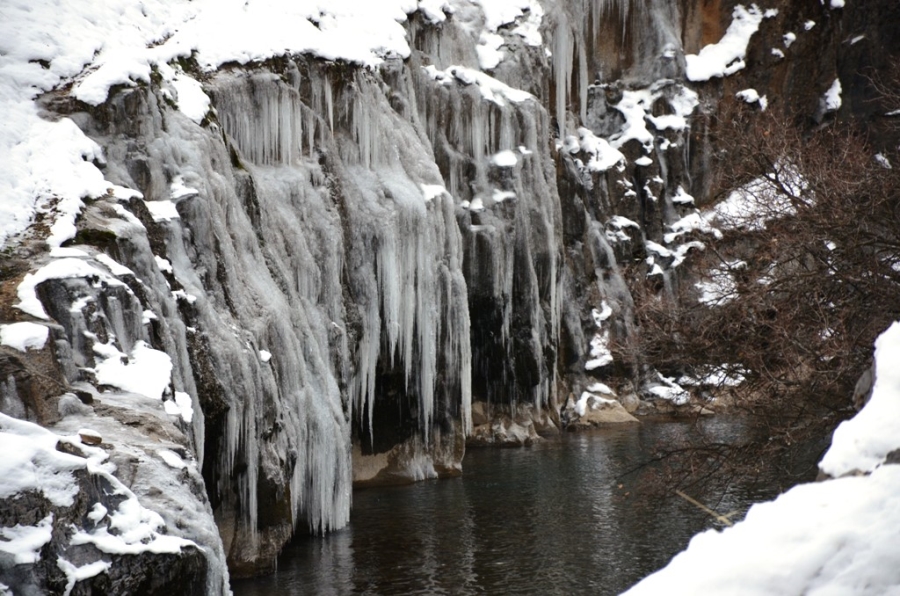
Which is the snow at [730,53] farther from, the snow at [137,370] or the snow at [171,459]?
the snow at [171,459]

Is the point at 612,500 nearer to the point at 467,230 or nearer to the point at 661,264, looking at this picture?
the point at 467,230

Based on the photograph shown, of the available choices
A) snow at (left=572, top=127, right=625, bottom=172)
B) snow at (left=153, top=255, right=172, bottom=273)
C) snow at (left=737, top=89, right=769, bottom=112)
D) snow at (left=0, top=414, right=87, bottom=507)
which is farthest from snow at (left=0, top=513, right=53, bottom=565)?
snow at (left=737, top=89, right=769, bottom=112)

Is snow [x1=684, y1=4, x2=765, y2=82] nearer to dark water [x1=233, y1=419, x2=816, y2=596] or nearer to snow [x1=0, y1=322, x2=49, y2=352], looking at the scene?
dark water [x1=233, y1=419, x2=816, y2=596]

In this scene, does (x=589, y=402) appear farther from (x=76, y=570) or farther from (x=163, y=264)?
(x=76, y=570)

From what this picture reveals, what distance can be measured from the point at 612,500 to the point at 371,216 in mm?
8349

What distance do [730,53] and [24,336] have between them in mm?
39799

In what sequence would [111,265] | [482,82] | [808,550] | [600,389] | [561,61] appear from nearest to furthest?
[808,550] → [111,265] → [482,82] → [561,61] → [600,389]

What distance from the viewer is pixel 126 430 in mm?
8312

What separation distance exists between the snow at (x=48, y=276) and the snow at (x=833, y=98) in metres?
39.6

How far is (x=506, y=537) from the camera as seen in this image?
1579 cm

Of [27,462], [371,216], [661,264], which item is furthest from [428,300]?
[661,264]

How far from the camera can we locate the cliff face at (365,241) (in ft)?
33.3

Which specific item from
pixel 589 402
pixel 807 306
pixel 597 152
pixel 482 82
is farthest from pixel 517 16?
pixel 807 306

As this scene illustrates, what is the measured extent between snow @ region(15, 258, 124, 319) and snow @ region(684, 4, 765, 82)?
36.8 metres
